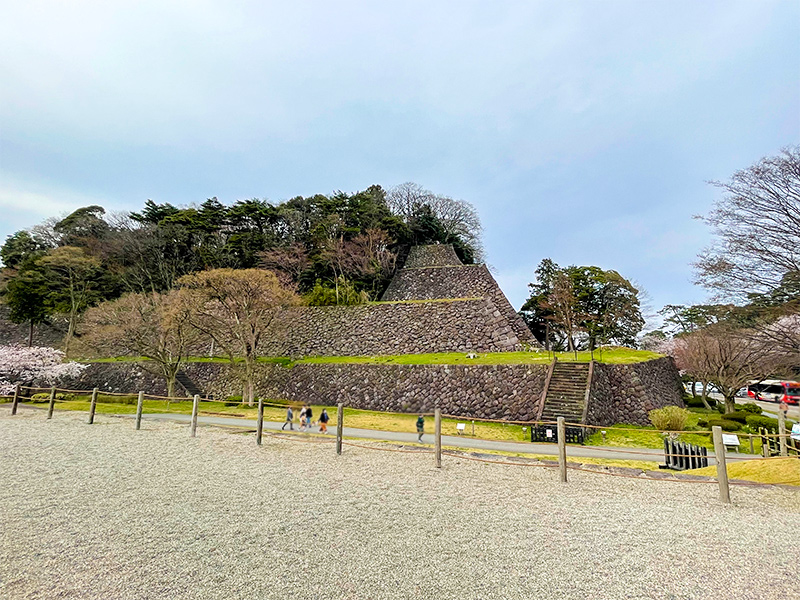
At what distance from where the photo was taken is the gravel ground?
3305 mm

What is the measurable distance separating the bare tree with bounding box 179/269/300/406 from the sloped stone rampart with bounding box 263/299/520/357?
2773 millimetres

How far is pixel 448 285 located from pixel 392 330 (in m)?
7.78

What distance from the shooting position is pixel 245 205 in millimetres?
35438

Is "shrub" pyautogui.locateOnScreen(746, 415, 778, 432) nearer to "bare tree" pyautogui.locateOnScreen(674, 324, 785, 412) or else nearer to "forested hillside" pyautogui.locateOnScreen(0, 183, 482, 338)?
"bare tree" pyautogui.locateOnScreen(674, 324, 785, 412)

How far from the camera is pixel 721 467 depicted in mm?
5820

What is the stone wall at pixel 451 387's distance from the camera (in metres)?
15.8

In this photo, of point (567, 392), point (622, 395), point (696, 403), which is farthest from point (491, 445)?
point (696, 403)

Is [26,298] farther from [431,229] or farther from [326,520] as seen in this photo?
[326,520]

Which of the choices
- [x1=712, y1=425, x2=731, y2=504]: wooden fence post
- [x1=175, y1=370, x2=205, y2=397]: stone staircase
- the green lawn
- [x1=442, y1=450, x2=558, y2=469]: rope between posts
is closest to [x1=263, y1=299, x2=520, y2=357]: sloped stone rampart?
the green lawn

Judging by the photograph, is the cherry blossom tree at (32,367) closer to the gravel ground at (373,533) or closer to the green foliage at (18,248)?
the green foliage at (18,248)

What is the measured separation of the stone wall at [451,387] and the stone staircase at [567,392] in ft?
1.31

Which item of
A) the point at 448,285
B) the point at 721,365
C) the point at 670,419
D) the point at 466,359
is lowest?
the point at 670,419

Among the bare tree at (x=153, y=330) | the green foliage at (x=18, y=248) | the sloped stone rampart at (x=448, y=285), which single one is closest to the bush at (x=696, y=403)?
the sloped stone rampart at (x=448, y=285)

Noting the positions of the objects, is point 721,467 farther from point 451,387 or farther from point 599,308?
point 599,308
